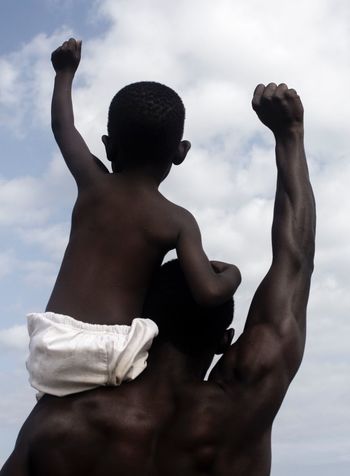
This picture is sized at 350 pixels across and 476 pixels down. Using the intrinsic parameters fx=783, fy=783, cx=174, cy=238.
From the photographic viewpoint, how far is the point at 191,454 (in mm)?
2975

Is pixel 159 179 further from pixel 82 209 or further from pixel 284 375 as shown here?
pixel 284 375

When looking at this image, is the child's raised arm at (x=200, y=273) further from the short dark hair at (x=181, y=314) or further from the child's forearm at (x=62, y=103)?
the child's forearm at (x=62, y=103)

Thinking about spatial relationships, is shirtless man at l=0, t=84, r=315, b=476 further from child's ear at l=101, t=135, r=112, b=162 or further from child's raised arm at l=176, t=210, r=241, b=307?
child's ear at l=101, t=135, r=112, b=162

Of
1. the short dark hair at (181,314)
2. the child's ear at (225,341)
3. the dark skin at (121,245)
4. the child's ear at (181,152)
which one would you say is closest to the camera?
the dark skin at (121,245)

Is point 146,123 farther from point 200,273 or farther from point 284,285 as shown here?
point 284,285

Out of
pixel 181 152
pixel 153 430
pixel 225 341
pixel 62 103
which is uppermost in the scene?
pixel 62 103

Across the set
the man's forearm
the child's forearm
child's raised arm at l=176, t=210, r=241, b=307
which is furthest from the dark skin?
the man's forearm

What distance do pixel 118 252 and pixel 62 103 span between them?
2.68ft

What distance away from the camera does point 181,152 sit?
11.1 feet

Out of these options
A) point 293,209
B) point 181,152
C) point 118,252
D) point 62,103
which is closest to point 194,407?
point 118,252

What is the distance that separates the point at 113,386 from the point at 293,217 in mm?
1056

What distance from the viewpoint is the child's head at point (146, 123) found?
3207mm

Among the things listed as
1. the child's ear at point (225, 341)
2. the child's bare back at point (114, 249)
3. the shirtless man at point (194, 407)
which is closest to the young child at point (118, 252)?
the child's bare back at point (114, 249)

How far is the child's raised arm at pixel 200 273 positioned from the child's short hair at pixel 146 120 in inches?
12.9
